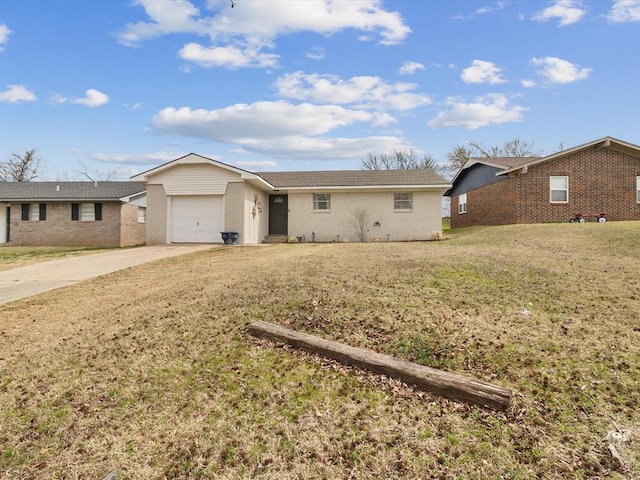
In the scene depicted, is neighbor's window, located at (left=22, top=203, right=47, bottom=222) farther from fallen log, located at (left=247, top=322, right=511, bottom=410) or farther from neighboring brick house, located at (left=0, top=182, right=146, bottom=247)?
fallen log, located at (left=247, top=322, right=511, bottom=410)

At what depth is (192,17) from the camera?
24.5 feet

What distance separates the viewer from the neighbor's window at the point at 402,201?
19781 mm

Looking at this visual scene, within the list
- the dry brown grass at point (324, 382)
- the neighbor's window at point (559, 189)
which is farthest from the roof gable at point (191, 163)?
the neighbor's window at point (559, 189)

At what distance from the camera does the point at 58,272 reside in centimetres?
1103

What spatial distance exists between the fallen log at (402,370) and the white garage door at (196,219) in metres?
13.8

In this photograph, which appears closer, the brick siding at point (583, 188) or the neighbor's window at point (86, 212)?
the brick siding at point (583, 188)

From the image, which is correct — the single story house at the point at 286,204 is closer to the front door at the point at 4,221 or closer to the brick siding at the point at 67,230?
the brick siding at the point at 67,230

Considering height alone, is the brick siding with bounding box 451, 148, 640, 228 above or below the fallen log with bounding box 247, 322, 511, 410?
above

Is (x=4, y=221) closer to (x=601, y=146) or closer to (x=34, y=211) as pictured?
(x=34, y=211)

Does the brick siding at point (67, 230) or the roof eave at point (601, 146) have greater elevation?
the roof eave at point (601, 146)

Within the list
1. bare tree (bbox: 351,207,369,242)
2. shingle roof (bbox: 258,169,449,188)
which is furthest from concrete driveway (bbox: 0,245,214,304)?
bare tree (bbox: 351,207,369,242)

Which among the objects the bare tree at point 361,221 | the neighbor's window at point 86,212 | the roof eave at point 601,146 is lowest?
the bare tree at point 361,221

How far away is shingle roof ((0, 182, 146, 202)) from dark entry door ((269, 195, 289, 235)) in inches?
342

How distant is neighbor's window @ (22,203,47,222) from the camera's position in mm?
22891
